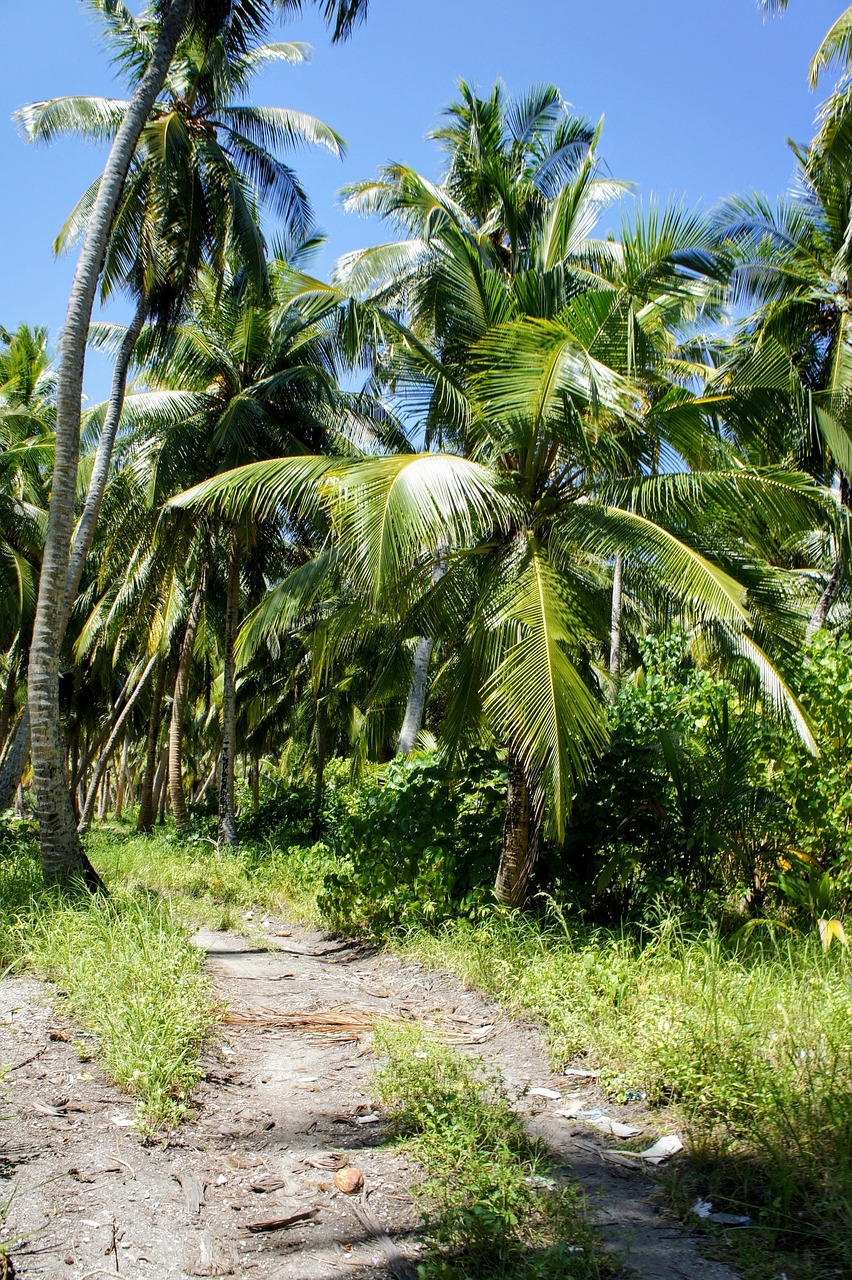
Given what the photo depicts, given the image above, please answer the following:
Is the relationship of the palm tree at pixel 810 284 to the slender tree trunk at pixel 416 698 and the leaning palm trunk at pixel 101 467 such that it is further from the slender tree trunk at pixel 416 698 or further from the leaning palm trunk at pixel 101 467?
the leaning palm trunk at pixel 101 467

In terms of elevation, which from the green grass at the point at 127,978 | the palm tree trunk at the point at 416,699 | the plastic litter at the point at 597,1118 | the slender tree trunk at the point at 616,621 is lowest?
the plastic litter at the point at 597,1118

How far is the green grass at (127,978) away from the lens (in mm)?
4410

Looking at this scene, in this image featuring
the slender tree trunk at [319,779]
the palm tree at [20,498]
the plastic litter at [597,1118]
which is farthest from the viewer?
the slender tree trunk at [319,779]

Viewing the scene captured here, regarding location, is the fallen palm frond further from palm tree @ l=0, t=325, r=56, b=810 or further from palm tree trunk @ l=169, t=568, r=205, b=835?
palm tree trunk @ l=169, t=568, r=205, b=835

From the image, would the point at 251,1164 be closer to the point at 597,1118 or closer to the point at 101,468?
the point at 597,1118

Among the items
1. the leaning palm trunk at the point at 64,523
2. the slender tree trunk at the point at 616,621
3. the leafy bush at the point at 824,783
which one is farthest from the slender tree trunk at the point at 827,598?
the leaning palm trunk at the point at 64,523

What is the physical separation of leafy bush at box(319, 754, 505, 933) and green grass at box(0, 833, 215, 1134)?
205cm

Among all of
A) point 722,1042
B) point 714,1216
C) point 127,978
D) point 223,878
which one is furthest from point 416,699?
point 714,1216

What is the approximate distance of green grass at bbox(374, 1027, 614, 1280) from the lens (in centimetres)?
302

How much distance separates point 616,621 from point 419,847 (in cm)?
468

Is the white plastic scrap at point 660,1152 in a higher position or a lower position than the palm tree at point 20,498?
lower

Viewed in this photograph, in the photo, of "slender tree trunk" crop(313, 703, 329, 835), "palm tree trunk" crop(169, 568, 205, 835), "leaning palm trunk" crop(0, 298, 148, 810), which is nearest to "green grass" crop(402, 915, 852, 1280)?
"leaning palm trunk" crop(0, 298, 148, 810)

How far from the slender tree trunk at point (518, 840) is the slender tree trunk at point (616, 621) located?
145 centimetres

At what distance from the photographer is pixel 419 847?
849cm
